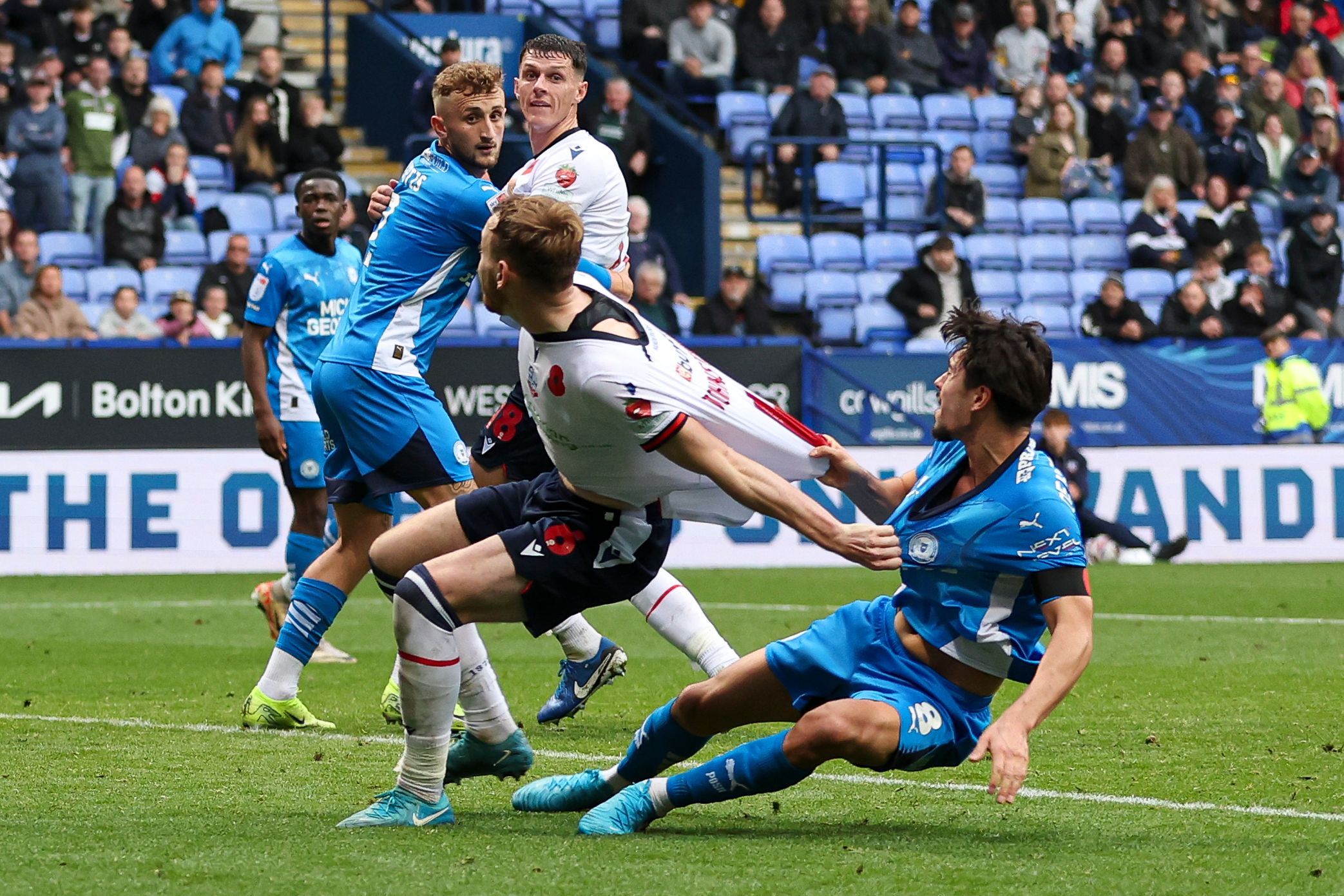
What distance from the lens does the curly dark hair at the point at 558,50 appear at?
6.81 meters

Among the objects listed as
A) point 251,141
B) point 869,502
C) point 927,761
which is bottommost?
point 251,141

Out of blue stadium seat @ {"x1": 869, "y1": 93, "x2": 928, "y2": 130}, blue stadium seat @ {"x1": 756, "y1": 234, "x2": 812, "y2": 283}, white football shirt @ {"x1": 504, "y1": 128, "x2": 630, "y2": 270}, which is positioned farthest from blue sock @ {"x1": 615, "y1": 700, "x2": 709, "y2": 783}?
blue stadium seat @ {"x1": 869, "y1": 93, "x2": 928, "y2": 130}

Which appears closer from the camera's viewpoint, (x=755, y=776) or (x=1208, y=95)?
(x=755, y=776)

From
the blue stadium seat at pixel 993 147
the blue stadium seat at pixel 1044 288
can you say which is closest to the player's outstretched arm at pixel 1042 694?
the blue stadium seat at pixel 1044 288

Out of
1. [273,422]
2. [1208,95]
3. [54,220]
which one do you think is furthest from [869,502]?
[1208,95]

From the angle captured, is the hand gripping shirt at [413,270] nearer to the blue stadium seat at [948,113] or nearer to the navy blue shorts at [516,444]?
the navy blue shorts at [516,444]

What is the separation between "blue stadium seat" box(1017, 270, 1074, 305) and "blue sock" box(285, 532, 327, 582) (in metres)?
12.0

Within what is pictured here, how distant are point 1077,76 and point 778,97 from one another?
169 inches

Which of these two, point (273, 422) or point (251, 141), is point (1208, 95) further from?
point (273, 422)

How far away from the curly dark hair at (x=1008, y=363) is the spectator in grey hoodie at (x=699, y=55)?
16411 mm

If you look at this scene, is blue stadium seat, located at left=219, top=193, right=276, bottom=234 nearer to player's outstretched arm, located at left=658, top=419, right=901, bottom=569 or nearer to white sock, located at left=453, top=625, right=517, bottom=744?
white sock, located at left=453, top=625, right=517, bottom=744

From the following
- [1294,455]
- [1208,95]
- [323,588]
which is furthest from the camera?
[1208,95]

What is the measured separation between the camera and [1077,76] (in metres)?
23.0

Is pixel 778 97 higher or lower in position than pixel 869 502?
lower
